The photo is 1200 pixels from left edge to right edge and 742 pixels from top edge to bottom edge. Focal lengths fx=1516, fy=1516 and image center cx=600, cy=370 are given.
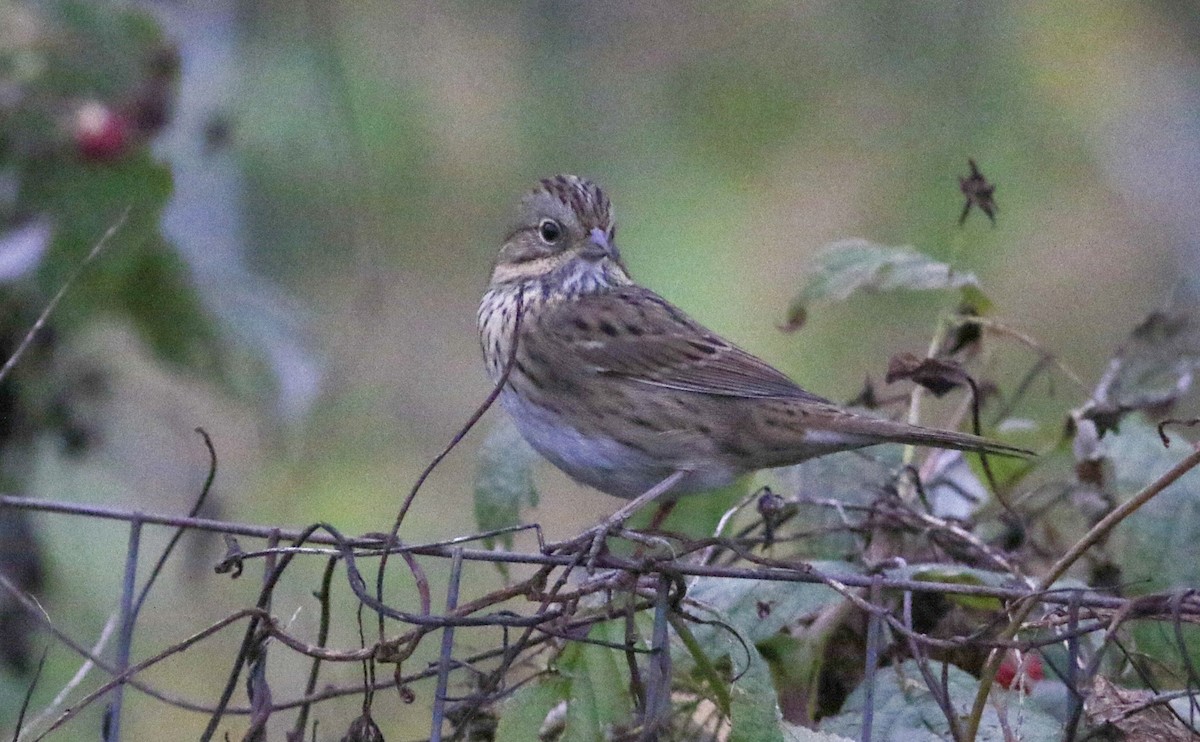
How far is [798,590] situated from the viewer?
86.4 inches

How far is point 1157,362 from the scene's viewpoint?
2.82 m

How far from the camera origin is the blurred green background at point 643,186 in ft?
16.3

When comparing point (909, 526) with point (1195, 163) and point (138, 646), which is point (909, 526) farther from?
point (1195, 163)

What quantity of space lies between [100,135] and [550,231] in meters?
1.01

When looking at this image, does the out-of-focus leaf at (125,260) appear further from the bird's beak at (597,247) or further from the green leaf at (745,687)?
the green leaf at (745,687)

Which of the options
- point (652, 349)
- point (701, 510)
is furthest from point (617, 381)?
point (701, 510)

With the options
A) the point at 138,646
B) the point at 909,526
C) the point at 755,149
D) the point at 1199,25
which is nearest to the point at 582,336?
the point at 909,526

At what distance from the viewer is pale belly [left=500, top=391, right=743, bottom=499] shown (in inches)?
117

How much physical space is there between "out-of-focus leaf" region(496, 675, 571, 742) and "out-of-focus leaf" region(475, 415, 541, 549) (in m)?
0.60

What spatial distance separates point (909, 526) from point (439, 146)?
4.14 meters

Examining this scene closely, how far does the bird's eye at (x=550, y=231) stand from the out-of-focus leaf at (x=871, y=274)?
0.84 metres

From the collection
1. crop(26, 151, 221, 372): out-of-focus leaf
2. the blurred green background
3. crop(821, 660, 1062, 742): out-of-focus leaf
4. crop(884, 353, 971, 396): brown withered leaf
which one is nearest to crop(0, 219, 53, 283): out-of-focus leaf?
crop(26, 151, 221, 372): out-of-focus leaf

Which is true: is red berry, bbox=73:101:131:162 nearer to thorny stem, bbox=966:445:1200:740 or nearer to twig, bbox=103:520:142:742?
twig, bbox=103:520:142:742

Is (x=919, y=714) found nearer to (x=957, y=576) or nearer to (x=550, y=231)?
(x=957, y=576)
